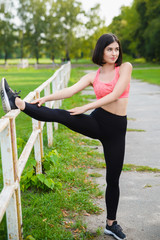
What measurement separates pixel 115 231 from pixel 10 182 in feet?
3.73

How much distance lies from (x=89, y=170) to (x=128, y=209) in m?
1.41

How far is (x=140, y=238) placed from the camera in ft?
10.8

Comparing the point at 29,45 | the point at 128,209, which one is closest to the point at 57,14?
the point at 29,45

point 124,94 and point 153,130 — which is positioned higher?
point 124,94

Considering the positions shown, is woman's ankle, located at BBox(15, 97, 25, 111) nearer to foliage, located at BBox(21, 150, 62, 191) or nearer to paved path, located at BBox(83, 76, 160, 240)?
paved path, located at BBox(83, 76, 160, 240)

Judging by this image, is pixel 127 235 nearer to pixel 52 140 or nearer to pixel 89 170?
pixel 89 170

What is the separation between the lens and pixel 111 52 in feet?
10.00

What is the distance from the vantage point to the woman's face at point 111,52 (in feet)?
9.98

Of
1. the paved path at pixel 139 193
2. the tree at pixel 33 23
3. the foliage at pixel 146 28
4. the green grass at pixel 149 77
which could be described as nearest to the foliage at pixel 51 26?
the tree at pixel 33 23

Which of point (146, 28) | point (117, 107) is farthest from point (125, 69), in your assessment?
point (146, 28)

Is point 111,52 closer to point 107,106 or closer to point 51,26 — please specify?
point 107,106

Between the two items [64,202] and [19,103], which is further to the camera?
[64,202]

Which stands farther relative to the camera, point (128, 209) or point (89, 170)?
point (89, 170)

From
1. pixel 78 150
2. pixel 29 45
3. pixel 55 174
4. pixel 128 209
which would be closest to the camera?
pixel 128 209
